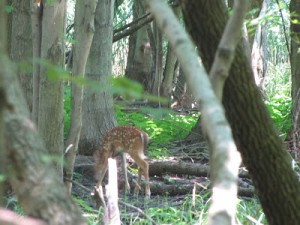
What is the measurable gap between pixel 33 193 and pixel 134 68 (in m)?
18.0

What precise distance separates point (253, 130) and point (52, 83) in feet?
8.04

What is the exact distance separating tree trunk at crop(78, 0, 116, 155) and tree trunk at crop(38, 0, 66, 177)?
5102mm

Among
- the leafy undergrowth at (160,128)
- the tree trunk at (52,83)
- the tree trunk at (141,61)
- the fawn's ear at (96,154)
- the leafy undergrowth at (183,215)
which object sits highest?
the tree trunk at (141,61)

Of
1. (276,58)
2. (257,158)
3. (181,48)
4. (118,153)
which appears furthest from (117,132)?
(276,58)

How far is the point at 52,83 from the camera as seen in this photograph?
5531mm

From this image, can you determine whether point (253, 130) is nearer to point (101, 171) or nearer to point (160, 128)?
point (101, 171)

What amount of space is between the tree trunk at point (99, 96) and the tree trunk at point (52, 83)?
510cm

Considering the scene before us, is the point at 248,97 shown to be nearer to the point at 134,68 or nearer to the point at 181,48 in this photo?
the point at 181,48

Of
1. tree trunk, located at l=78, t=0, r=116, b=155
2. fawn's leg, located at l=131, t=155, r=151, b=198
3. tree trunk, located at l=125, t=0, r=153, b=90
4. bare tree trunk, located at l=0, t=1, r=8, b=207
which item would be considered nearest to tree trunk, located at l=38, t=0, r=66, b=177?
bare tree trunk, located at l=0, t=1, r=8, b=207

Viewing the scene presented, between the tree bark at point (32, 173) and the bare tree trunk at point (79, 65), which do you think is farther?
the bare tree trunk at point (79, 65)

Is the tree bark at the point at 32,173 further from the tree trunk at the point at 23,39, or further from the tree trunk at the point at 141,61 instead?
the tree trunk at the point at 141,61

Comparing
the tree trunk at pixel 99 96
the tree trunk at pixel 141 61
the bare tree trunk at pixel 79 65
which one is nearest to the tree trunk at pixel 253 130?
the bare tree trunk at pixel 79 65

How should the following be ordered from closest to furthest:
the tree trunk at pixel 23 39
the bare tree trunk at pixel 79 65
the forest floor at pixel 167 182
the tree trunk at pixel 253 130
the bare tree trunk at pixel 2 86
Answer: the bare tree trunk at pixel 2 86
the tree trunk at pixel 253 130
the bare tree trunk at pixel 79 65
the tree trunk at pixel 23 39
the forest floor at pixel 167 182

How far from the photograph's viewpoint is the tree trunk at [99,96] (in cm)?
1091
